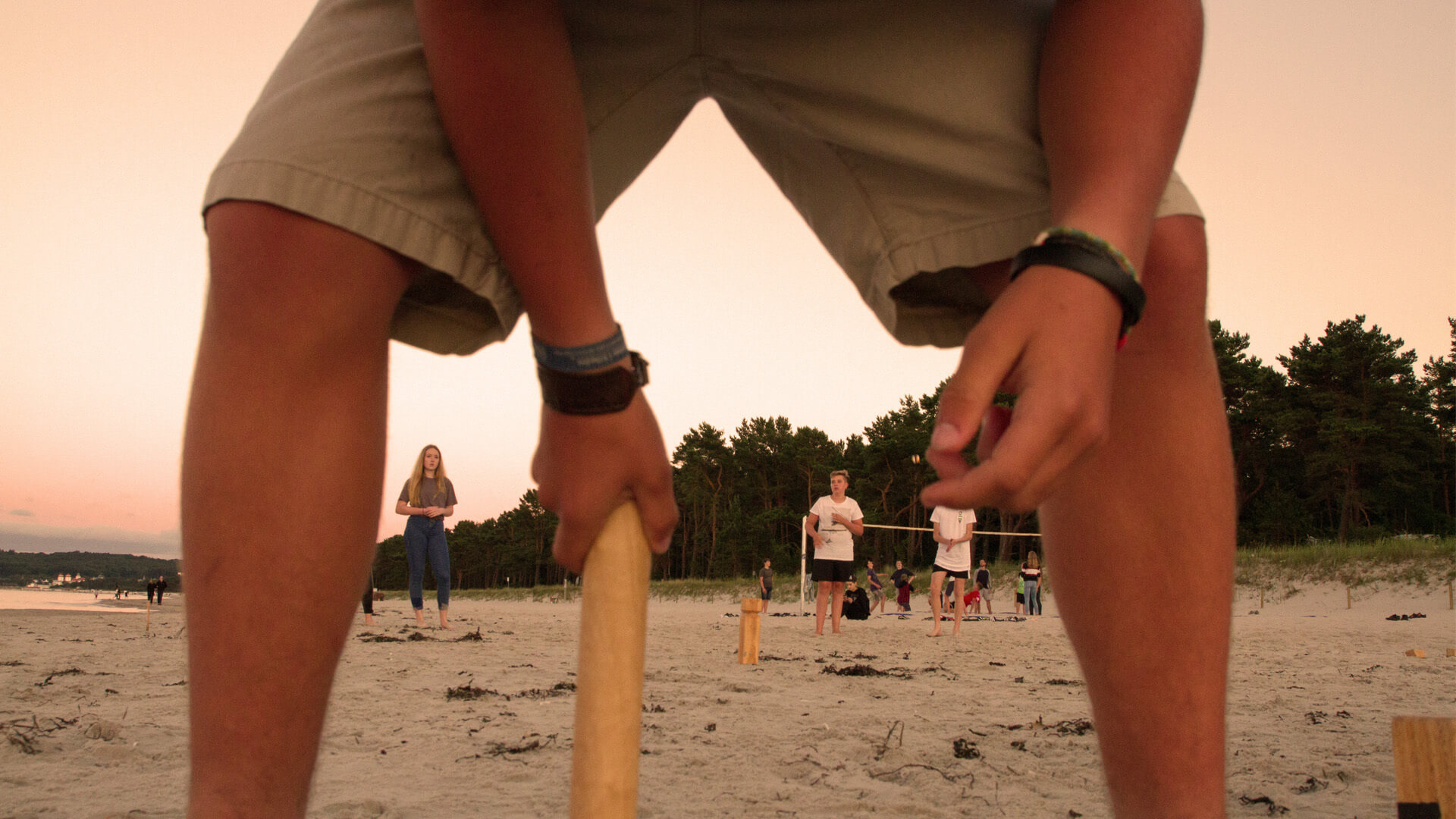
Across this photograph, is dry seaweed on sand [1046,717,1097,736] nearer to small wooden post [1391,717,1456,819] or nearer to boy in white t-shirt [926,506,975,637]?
small wooden post [1391,717,1456,819]

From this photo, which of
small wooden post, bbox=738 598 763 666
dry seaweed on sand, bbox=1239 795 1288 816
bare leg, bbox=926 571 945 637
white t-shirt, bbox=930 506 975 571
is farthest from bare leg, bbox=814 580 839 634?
dry seaweed on sand, bbox=1239 795 1288 816

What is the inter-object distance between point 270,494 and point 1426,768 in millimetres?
1495

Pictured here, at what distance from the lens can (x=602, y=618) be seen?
33.3 inches

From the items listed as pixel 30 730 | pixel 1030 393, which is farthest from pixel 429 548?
pixel 1030 393

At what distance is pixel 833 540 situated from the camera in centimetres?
980

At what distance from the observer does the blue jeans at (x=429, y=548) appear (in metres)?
8.84

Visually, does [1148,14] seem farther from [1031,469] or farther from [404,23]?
[404,23]

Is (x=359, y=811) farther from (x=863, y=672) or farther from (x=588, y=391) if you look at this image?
(x=863, y=672)

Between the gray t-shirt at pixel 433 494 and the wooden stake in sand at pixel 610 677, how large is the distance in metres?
8.59

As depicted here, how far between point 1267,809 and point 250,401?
2.26m

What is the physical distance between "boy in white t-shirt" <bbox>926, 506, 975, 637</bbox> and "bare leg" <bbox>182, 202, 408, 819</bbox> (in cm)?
1016

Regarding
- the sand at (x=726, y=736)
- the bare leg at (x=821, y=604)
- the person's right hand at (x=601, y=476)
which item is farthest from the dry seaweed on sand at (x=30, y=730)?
the bare leg at (x=821, y=604)

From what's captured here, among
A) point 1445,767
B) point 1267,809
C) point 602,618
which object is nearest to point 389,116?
point 602,618

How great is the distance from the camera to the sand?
2.08 m
